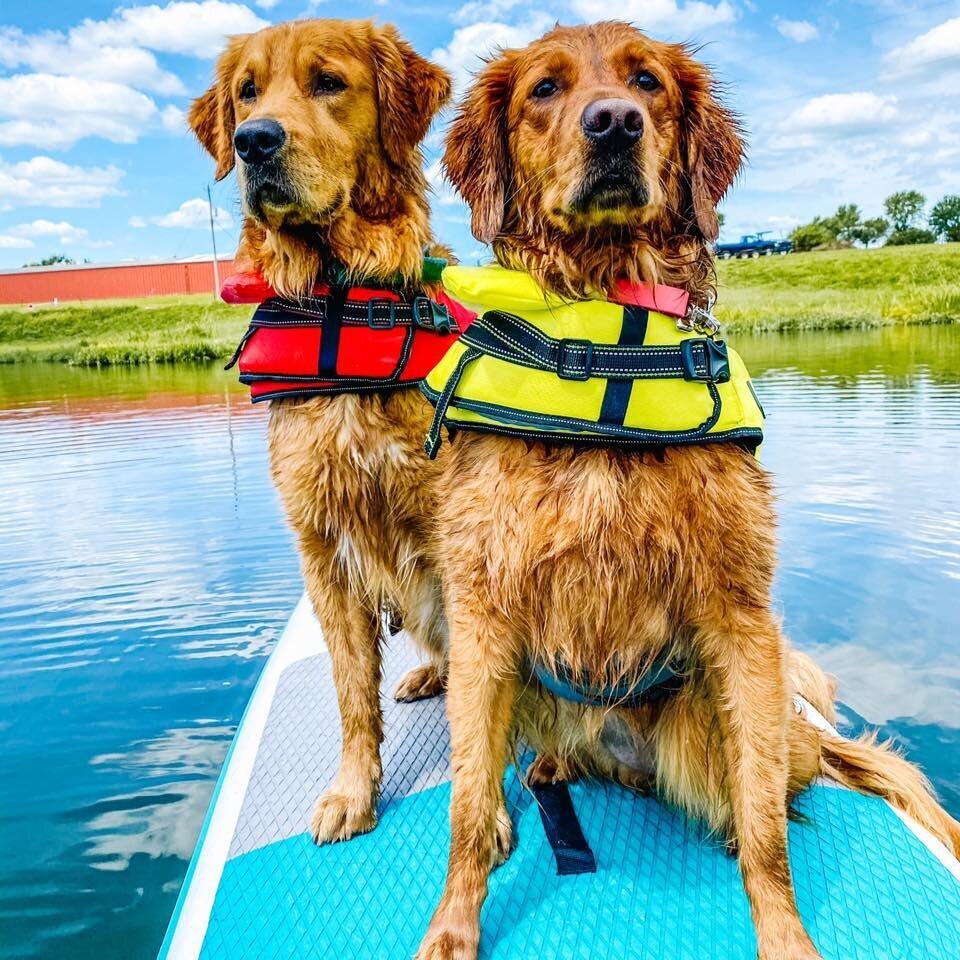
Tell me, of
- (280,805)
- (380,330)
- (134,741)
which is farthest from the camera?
(134,741)

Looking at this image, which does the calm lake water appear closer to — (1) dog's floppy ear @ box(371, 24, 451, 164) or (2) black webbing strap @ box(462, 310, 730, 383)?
(2) black webbing strap @ box(462, 310, 730, 383)

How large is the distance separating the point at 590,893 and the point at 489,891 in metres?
0.25

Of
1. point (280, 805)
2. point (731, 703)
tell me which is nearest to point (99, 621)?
point (280, 805)

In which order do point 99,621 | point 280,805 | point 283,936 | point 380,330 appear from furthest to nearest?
point 99,621 < point 280,805 < point 380,330 < point 283,936

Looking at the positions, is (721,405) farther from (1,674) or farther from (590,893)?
(1,674)

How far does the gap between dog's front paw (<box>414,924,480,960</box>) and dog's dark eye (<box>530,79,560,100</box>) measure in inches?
76.9

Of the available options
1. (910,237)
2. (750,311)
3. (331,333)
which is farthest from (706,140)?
(910,237)

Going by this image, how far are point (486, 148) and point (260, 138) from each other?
646 millimetres

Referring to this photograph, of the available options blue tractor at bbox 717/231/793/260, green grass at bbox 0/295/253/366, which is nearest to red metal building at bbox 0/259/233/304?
green grass at bbox 0/295/253/366

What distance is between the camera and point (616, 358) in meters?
1.89

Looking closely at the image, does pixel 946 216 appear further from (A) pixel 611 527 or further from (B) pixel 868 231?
(A) pixel 611 527

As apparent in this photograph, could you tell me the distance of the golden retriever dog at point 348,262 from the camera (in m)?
2.38

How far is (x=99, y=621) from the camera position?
563cm

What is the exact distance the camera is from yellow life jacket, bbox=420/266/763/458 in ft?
6.00
